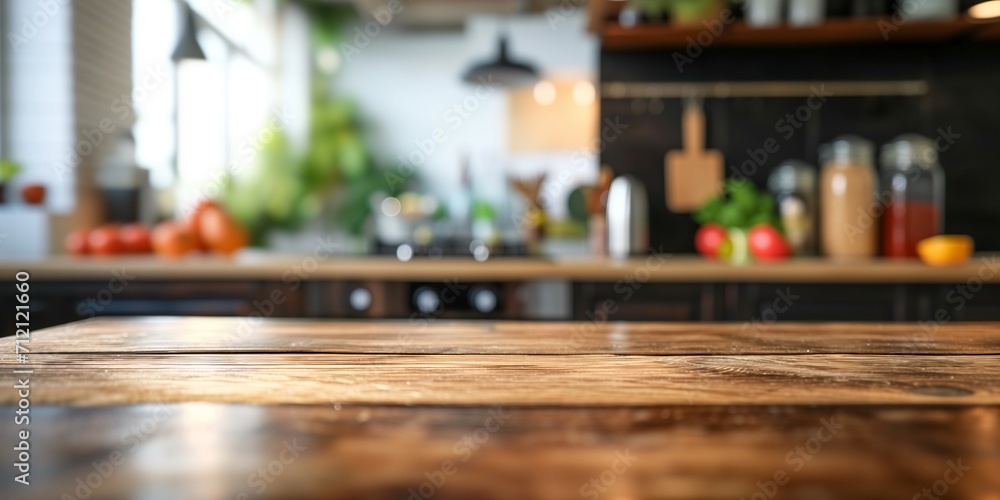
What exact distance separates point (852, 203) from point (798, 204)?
0.49 feet

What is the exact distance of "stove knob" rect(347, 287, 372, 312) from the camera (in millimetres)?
1987

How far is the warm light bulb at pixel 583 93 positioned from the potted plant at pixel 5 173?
137 inches

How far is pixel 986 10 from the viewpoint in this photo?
6.99 ft

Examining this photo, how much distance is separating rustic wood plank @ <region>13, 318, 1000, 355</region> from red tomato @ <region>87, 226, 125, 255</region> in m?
1.27

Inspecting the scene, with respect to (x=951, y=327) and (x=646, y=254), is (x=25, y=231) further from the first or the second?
(x=951, y=327)

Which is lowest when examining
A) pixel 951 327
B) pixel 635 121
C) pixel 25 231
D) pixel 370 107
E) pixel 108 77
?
pixel 951 327

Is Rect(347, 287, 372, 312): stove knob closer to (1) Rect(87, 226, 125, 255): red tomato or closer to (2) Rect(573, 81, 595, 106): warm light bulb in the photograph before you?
(1) Rect(87, 226, 125, 255): red tomato

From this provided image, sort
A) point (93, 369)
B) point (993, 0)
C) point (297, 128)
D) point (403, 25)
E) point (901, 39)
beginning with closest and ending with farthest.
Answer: point (93, 369) < point (993, 0) < point (901, 39) < point (297, 128) < point (403, 25)

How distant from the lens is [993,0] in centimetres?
212

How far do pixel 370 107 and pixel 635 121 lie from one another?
3.45m

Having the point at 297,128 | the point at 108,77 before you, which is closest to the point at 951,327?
the point at 108,77

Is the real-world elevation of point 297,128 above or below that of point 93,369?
above

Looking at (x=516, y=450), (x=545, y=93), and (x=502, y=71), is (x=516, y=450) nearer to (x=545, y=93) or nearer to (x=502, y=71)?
(x=502, y=71)

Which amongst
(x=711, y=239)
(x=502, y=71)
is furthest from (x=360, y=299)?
(x=502, y=71)
